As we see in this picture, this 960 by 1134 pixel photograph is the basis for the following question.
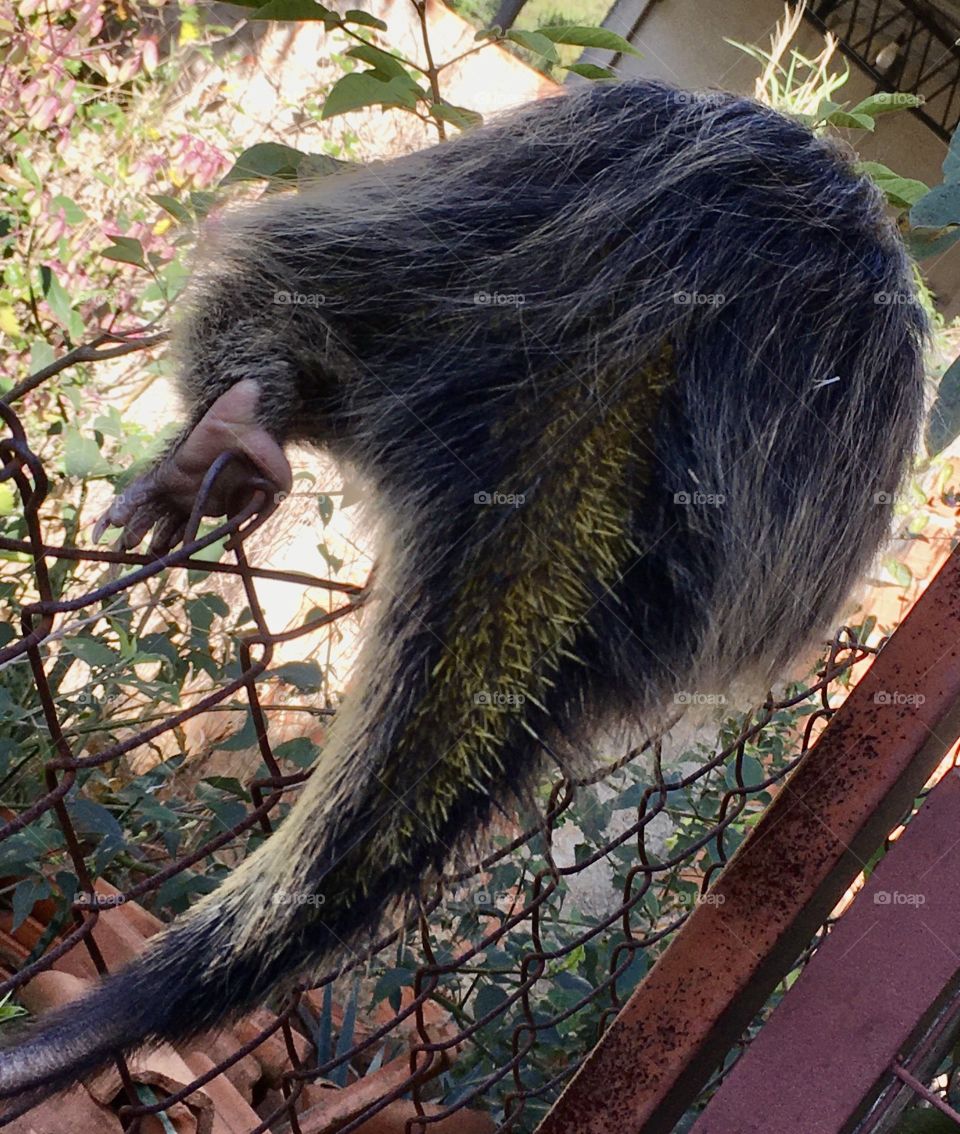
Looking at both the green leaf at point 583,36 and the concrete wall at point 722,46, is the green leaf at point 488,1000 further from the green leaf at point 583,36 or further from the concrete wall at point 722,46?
the concrete wall at point 722,46

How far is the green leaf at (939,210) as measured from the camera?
0.77 meters

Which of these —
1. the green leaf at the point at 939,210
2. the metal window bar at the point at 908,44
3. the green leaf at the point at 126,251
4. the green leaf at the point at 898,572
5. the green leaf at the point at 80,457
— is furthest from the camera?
the metal window bar at the point at 908,44

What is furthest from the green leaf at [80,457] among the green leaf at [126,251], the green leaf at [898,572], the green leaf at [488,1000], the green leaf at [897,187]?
the green leaf at [898,572]

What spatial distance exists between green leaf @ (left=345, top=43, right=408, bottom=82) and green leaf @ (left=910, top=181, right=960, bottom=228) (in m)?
0.54

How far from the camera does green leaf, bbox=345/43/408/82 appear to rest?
1033 mm

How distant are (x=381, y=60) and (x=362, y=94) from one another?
0.12 m

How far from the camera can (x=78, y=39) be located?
8.45 feet

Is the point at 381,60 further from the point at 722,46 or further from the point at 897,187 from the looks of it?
the point at 722,46

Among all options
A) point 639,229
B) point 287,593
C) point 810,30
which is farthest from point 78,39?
point 810,30

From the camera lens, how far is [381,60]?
103 cm

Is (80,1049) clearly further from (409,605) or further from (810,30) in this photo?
(810,30)

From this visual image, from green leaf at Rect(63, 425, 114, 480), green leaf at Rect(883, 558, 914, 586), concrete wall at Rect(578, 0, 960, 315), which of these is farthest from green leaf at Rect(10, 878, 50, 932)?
concrete wall at Rect(578, 0, 960, 315)

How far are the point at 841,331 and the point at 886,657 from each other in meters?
0.35

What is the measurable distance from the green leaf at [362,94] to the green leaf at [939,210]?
466 mm
